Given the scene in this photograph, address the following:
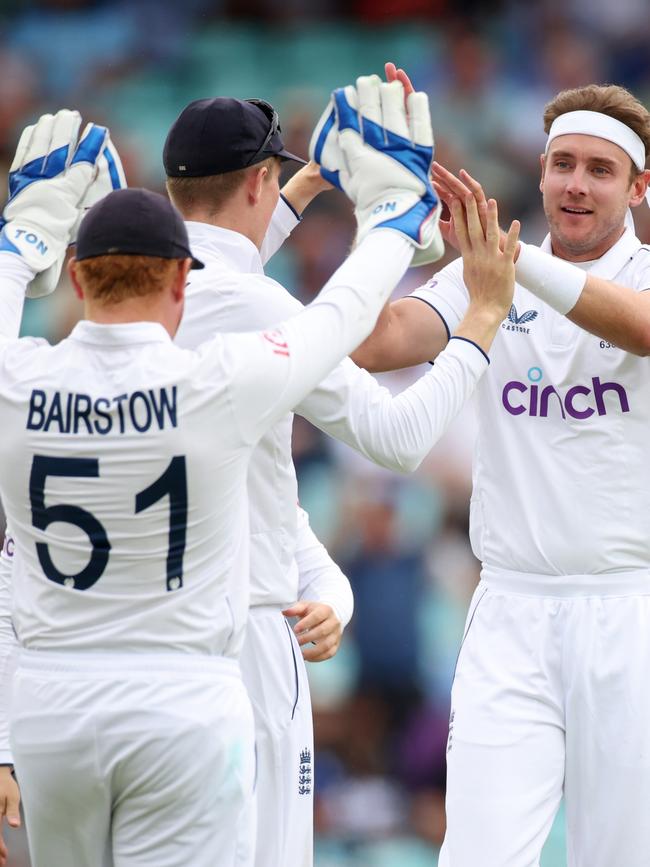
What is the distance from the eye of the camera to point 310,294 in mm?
8977

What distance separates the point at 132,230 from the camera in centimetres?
292

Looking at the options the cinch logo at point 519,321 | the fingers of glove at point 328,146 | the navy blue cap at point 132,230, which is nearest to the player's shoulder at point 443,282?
the cinch logo at point 519,321

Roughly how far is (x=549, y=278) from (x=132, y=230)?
5.11ft

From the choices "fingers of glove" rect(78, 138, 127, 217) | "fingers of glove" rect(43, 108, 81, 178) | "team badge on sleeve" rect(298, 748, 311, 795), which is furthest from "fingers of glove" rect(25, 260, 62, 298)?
"team badge on sleeve" rect(298, 748, 311, 795)

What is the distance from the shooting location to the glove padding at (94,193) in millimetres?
3734

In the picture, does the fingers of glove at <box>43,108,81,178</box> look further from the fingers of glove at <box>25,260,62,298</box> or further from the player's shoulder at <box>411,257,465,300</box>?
the player's shoulder at <box>411,257,465,300</box>

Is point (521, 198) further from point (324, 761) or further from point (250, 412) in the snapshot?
point (250, 412)

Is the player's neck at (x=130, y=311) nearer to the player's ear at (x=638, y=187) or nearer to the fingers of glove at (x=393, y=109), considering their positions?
the fingers of glove at (x=393, y=109)

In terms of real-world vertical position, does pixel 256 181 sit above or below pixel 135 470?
above

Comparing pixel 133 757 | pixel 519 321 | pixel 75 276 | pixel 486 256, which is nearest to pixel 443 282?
pixel 519 321

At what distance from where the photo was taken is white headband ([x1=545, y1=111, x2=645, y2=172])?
181 inches

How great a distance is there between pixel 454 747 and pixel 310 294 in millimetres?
5148

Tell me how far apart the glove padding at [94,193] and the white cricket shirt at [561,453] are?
137 cm

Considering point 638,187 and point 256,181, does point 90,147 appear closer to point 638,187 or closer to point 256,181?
point 256,181
